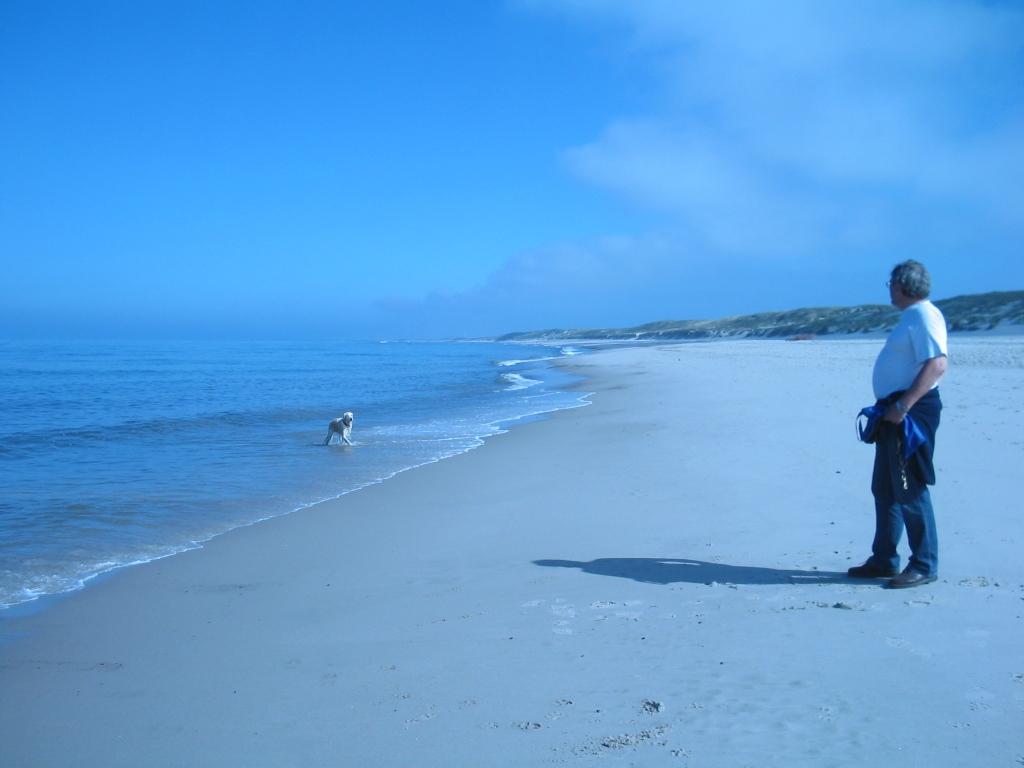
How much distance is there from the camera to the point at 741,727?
2.89 metres

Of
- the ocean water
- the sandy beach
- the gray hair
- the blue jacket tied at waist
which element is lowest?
the ocean water

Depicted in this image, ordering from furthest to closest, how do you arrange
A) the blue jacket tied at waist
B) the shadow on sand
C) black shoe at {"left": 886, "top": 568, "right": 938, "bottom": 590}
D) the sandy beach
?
the shadow on sand → the blue jacket tied at waist → black shoe at {"left": 886, "top": 568, "right": 938, "bottom": 590} → the sandy beach

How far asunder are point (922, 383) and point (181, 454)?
10854mm

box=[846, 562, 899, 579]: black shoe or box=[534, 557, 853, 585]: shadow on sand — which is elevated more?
box=[846, 562, 899, 579]: black shoe

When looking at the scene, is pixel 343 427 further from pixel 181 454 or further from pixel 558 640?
pixel 558 640

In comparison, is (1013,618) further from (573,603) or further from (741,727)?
(573,603)

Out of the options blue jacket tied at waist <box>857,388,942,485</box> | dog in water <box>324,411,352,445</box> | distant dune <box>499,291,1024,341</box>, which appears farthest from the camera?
distant dune <box>499,291,1024,341</box>

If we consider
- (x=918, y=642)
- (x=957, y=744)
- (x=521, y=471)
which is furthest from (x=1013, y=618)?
(x=521, y=471)

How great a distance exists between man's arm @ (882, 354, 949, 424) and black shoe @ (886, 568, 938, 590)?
2.82ft

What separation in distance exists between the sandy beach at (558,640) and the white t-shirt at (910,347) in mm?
1179

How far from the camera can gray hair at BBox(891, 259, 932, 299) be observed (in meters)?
4.52

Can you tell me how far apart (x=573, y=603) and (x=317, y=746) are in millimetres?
1805

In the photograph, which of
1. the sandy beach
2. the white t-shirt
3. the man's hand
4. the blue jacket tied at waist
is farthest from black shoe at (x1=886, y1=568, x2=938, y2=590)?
the white t-shirt

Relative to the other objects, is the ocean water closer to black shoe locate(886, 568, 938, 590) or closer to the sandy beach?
the sandy beach
